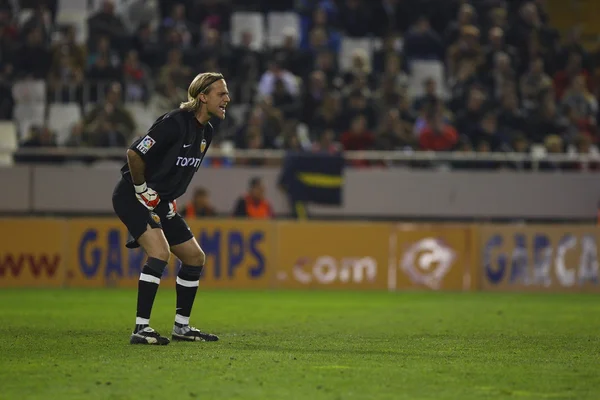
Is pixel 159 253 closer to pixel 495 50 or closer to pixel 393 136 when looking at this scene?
pixel 393 136

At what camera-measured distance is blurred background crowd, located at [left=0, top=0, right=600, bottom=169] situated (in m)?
21.7

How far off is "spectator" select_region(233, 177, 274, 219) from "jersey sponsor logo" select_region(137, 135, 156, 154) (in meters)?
10.7

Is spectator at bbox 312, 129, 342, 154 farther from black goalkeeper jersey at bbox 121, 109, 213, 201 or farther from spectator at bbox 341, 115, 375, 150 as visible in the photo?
black goalkeeper jersey at bbox 121, 109, 213, 201

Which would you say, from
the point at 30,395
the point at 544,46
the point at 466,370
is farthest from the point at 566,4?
the point at 30,395

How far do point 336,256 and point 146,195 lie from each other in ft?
35.2

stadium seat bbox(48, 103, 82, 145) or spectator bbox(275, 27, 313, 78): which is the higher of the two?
spectator bbox(275, 27, 313, 78)

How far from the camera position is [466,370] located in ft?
26.2

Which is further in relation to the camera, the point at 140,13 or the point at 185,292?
the point at 140,13

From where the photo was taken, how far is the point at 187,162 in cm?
975

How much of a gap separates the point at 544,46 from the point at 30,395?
19.6 m

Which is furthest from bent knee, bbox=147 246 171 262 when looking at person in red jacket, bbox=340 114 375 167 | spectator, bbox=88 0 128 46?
spectator, bbox=88 0 128 46

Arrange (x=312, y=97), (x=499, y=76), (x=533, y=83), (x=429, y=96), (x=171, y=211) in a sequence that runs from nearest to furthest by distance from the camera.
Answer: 1. (x=171, y=211)
2. (x=312, y=97)
3. (x=429, y=96)
4. (x=499, y=76)
5. (x=533, y=83)

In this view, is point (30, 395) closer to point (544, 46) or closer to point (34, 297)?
point (34, 297)

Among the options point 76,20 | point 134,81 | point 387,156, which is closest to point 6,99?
point 134,81
